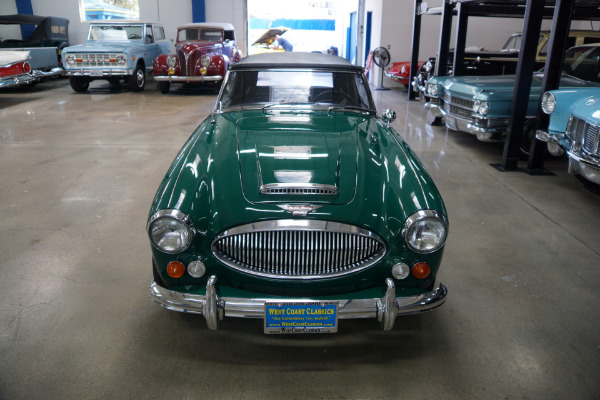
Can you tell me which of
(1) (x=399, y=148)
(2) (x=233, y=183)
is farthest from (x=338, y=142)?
(2) (x=233, y=183)

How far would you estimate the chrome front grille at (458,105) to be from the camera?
650 centimetres

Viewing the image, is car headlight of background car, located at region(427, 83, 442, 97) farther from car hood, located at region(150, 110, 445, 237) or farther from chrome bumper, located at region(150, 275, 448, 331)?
chrome bumper, located at region(150, 275, 448, 331)

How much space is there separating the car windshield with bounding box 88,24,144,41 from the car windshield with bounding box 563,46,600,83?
10532mm

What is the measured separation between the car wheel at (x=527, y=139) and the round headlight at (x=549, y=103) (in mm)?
1097

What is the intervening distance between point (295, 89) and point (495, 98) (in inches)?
140

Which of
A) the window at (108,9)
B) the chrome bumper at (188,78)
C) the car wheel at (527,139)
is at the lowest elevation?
the car wheel at (527,139)

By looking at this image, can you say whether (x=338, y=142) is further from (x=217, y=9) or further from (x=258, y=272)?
(x=217, y=9)

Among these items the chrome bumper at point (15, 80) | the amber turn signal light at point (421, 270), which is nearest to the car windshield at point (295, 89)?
the amber turn signal light at point (421, 270)

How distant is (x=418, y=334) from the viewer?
8.37 ft

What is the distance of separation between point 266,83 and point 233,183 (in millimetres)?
1554

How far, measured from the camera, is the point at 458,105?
6.82 metres

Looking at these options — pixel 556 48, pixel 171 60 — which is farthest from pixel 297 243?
pixel 171 60

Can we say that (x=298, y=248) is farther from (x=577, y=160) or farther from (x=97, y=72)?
(x=97, y=72)

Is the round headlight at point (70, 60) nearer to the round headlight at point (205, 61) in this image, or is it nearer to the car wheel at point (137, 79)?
the car wheel at point (137, 79)
